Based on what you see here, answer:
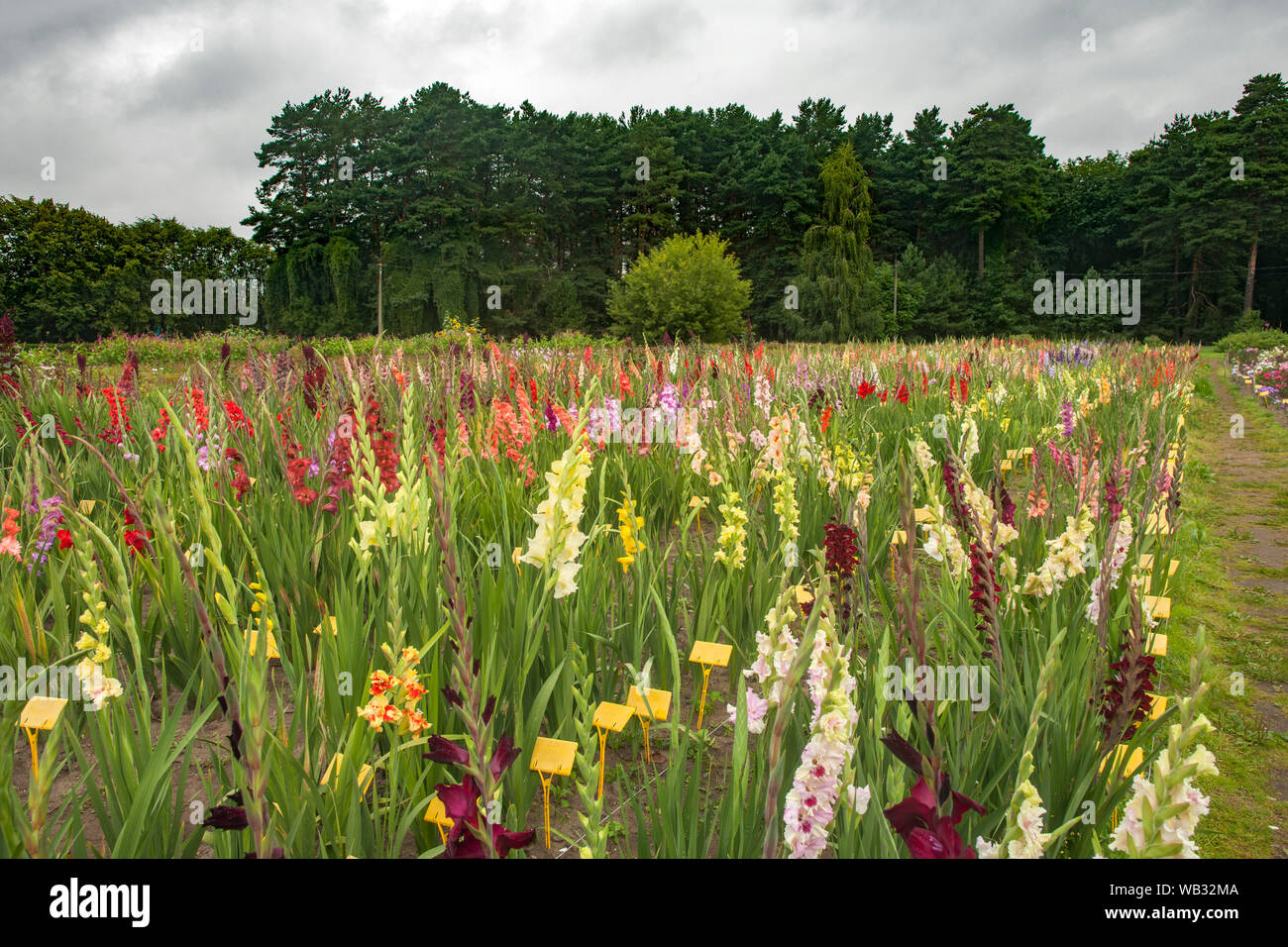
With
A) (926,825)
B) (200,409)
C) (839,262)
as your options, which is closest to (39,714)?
(926,825)

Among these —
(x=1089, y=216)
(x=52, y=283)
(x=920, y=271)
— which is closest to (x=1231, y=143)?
(x=1089, y=216)

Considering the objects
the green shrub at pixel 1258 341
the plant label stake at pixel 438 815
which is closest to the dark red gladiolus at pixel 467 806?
the plant label stake at pixel 438 815

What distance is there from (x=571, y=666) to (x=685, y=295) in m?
27.3

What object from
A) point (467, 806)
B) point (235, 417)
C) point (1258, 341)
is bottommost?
point (467, 806)

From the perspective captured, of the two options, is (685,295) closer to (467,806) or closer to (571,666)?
(571,666)

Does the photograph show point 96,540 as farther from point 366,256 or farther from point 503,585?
point 366,256

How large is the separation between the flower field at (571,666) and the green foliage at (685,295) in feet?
81.4

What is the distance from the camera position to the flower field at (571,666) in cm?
91

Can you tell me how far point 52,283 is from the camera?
126 feet

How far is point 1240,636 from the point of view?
10.2 ft

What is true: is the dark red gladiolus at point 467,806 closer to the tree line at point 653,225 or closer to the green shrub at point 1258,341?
the green shrub at point 1258,341

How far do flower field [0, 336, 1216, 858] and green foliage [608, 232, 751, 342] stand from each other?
24.8 m
